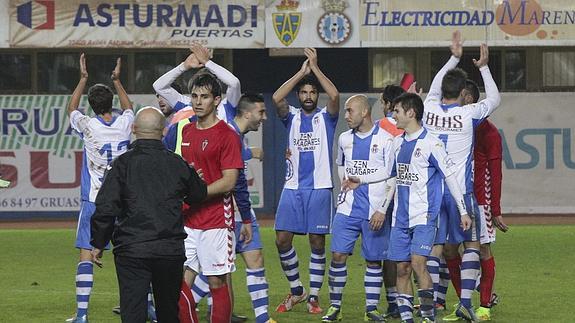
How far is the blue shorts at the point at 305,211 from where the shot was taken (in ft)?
46.6

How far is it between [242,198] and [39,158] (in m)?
15.4

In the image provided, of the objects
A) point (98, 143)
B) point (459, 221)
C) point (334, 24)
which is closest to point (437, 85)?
point (459, 221)

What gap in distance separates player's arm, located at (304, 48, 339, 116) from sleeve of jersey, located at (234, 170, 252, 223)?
235cm

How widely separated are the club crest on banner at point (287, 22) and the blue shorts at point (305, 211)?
37.6ft

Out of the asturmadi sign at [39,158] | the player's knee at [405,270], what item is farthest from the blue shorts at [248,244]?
the asturmadi sign at [39,158]

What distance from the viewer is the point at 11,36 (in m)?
25.7

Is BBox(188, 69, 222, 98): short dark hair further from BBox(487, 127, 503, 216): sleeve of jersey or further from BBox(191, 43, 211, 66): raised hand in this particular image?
BBox(487, 127, 503, 216): sleeve of jersey

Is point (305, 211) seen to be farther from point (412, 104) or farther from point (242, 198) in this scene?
point (242, 198)

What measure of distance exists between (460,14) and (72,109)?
45.2 ft

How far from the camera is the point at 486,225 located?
13492mm

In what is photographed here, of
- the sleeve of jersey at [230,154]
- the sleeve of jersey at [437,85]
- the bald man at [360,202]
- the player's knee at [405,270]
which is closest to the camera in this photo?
the sleeve of jersey at [230,154]

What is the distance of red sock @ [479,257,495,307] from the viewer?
43.7 feet

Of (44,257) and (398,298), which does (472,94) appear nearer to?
(398,298)

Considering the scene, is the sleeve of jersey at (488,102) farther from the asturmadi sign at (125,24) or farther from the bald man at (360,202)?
the asturmadi sign at (125,24)
